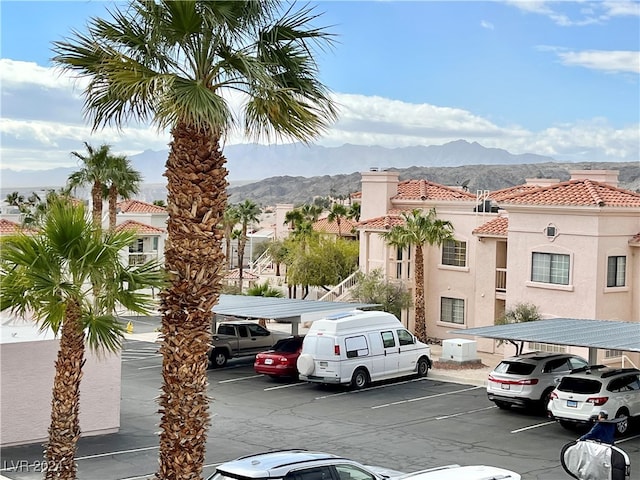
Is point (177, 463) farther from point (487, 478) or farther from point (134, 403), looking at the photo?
point (134, 403)

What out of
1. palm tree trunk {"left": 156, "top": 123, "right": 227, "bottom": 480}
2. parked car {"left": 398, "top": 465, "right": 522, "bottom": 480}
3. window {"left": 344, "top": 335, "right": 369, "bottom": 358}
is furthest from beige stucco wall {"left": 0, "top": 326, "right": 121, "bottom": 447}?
window {"left": 344, "top": 335, "right": 369, "bottom": 358}

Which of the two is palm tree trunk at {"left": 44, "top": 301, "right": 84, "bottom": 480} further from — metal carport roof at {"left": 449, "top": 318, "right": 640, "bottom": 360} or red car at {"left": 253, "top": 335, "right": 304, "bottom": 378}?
red car at {"left": 253, "top": 335, "right": 304, "bottom": 378}

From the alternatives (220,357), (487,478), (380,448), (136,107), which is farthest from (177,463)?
(220,357)

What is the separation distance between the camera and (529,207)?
3447 cm

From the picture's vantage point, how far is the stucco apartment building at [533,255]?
108ft

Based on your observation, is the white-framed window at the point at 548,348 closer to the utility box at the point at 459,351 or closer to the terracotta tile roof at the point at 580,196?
the utility box at the point at 459,351

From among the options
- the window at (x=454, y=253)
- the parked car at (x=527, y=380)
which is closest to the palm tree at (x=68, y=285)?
the parked car at (x=527, y=380)

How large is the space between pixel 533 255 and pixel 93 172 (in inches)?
999

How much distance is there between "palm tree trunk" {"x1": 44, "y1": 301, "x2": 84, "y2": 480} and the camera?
48.0 feet

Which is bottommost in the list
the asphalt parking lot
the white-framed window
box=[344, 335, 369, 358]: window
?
the asphalt parking lot

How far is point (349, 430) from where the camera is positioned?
22.0m

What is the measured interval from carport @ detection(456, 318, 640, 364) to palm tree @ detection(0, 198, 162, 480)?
10365mm

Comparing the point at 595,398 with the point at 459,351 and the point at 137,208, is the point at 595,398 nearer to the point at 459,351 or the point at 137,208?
the point at 459,351

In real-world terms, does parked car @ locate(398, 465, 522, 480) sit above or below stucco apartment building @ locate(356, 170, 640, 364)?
below
